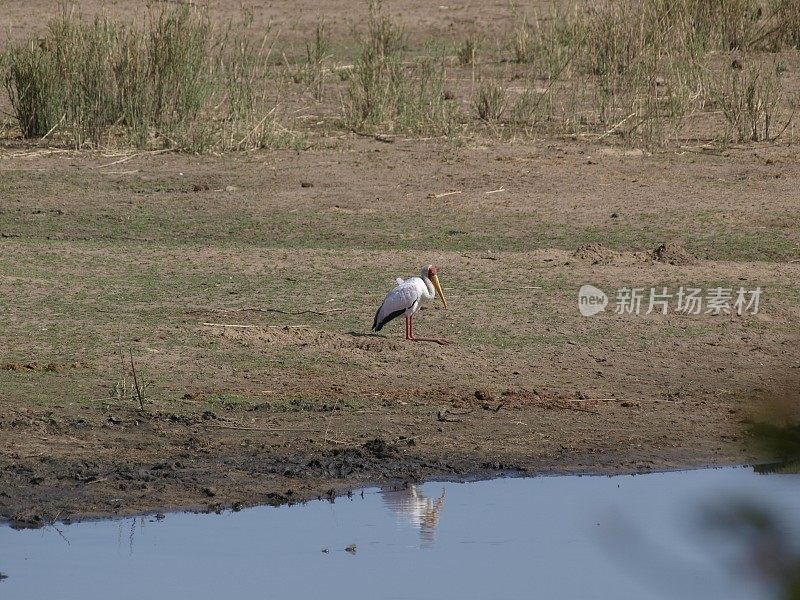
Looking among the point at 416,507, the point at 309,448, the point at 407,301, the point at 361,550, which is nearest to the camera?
the point at 361,550

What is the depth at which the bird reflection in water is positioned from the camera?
18.3 feet

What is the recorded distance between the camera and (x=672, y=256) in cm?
953

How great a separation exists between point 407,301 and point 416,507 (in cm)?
200

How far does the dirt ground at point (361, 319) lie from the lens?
626 cm

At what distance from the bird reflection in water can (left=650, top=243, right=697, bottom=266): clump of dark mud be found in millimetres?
4002

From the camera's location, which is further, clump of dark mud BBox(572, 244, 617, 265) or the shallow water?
clump of dark mud BBox(572, 244, 617, 265)

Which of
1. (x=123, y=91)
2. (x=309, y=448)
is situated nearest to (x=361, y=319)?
(x=309, y=448)

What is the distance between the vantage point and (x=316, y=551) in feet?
17.4

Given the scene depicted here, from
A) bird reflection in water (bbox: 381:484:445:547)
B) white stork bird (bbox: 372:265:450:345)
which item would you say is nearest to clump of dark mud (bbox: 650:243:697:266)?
white stork bird (bbox: 372:265:450:345)

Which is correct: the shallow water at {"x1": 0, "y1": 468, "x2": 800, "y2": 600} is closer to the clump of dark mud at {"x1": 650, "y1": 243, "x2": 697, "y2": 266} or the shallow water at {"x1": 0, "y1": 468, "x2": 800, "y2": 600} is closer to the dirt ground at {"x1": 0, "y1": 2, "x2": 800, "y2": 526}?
the dirt ground at {"x1": 0, "y1": 2, "x2": 800, "y2": 526}

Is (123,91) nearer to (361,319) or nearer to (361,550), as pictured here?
A: (361,319)

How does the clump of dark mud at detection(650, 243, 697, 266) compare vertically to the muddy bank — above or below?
below

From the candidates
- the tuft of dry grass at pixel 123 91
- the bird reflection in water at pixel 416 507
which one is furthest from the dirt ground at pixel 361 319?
the tuft of dry grass at pixel 123 91

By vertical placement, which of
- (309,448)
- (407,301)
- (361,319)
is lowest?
(361,319)
